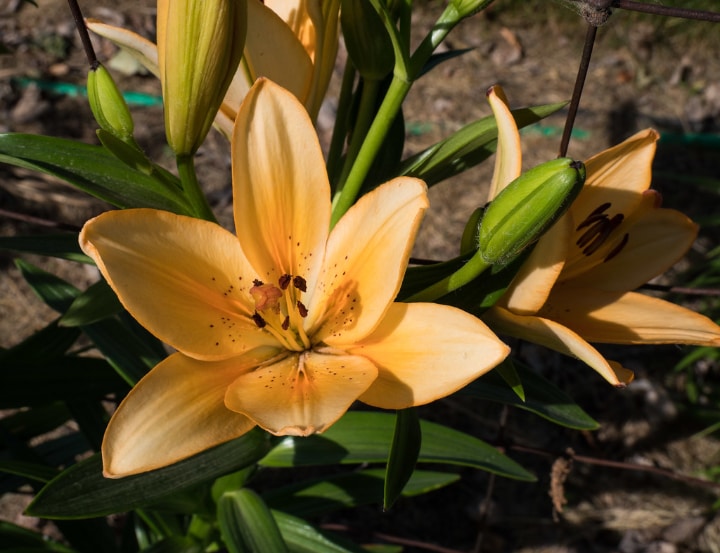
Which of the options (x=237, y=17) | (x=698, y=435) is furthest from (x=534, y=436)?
(x=237, y=17)

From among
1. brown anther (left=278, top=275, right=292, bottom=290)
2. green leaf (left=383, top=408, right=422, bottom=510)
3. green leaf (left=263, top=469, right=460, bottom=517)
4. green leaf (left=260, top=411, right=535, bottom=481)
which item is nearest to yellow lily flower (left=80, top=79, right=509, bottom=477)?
brown anther (left=278, top=275, right=292, bottom=290)

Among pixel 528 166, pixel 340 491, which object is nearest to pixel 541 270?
pixel 340 491

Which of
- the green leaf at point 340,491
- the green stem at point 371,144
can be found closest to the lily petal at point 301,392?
the green stem at point 371,144

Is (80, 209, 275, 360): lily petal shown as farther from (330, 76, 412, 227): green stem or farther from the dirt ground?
the dirt ground

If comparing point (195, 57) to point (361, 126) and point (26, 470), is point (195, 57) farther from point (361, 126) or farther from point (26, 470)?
point (26, 470)

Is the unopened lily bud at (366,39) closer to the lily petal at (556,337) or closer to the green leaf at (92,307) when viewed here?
the lily petal at (556,337)

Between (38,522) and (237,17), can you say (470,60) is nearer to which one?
(38,522)
